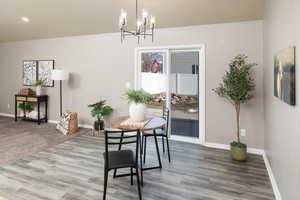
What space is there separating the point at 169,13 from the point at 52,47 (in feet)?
12.8

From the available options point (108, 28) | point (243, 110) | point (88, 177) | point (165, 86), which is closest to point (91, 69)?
point (108, 28)

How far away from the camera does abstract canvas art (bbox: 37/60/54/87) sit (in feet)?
19.0

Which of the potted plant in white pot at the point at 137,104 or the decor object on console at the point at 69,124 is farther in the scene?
the decor object on console at the point at 69,124

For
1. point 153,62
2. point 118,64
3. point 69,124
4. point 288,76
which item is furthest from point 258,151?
point 69,124

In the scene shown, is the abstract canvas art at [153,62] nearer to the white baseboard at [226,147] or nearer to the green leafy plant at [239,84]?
the green leafy plant at [239,84]

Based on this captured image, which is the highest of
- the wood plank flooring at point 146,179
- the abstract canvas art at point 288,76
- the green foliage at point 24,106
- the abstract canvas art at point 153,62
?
the abstract canvas art at point 153,62

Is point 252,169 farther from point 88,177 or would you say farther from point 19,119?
point 19,119

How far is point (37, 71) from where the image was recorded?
6.04m

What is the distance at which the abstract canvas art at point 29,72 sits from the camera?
609 centimetres

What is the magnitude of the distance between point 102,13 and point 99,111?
7.31 feet

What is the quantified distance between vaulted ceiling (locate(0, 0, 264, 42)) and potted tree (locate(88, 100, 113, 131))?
188cm

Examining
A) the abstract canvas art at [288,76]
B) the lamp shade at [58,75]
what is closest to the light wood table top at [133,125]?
the abstract canvas art at [288,76]

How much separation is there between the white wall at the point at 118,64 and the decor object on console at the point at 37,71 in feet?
0.61

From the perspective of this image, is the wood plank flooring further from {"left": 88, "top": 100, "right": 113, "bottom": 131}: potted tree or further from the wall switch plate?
{"left": 88, "top": 100, "right": 113, "bottom": 131}: potted tree
